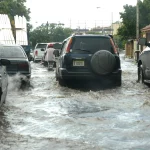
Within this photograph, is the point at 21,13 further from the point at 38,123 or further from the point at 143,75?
the point at 38,123

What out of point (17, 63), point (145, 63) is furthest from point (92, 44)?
point (17, 63)

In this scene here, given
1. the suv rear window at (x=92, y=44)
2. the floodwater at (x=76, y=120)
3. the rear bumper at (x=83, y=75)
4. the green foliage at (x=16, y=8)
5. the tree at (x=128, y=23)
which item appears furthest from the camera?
the green foliage at (x=16, y=8)

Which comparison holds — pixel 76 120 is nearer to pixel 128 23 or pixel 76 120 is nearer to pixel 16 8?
pixel 128 23

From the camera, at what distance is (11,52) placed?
14.0m

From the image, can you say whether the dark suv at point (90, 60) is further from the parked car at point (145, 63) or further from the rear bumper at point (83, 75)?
the parked car at point (145, 63)

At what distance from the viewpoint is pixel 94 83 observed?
13.6 meters

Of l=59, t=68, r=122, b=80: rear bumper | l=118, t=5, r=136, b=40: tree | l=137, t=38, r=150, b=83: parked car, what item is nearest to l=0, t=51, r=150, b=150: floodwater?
l=59, t=68, r=122, b=80: rear bumper

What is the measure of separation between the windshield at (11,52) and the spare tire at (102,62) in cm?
286

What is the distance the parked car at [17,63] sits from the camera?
43.0ft

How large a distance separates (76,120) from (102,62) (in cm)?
446

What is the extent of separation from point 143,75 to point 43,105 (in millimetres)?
4922

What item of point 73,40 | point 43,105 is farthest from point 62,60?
point 43,105

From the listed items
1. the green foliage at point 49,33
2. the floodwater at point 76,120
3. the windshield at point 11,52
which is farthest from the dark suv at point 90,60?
the green foliage at point 49,33

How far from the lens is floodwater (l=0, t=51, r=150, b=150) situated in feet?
19.6
